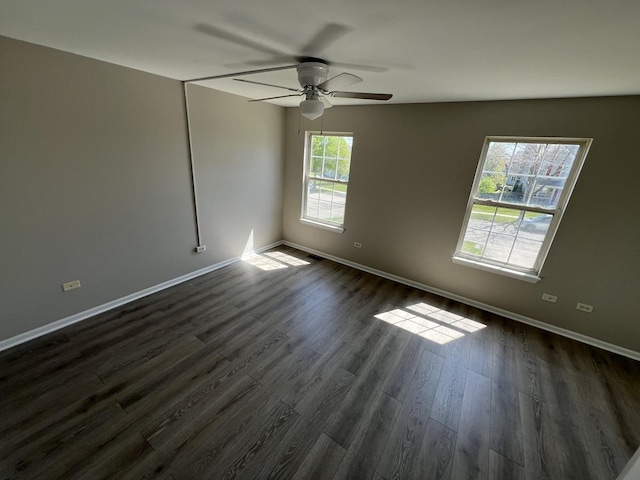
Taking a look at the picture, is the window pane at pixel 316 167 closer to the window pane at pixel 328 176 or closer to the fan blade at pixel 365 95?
the window pane at pixel 328 176

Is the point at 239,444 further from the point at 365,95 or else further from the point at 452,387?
the point at 365,95

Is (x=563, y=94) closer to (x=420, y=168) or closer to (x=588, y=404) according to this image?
(x=420, y=168)

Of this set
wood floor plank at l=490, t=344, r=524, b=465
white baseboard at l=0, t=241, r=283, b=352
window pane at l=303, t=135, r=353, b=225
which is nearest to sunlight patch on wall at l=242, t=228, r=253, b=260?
white baseboard at l=0, t=241, r=283, b=352

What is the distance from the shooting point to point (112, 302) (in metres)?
2.72

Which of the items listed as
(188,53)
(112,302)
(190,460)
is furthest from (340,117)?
(190,460)

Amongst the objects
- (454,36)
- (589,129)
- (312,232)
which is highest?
(454,36)

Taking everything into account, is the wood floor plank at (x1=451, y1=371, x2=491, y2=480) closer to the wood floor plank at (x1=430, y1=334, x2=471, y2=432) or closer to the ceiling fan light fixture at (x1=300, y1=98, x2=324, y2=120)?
the wood floor plank at (x1=430, y1=334, x2=471, y2=432)

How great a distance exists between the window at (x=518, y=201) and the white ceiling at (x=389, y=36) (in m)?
0.59

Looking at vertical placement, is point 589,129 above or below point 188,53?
below

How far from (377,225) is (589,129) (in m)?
2.34

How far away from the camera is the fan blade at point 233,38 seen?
1.41 m

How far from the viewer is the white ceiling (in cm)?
109

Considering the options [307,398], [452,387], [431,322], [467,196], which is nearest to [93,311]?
[307,398]

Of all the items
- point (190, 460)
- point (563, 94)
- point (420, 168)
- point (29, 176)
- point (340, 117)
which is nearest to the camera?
point (190, 460)
